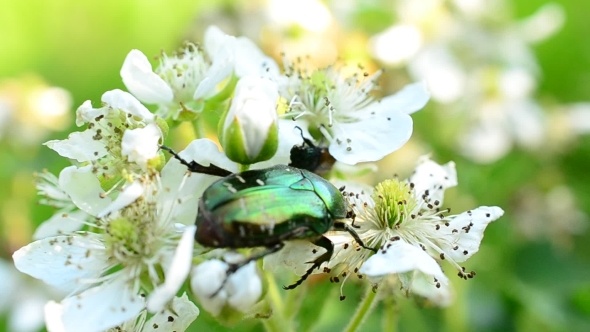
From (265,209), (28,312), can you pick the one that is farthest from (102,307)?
(28,312)

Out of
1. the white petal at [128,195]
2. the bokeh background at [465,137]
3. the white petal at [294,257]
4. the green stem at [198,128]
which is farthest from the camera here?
the bokeh background at [465,137]

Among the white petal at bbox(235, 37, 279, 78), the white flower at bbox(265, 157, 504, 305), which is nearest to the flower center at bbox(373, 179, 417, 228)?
the white flower at bbox(265, 157, 504, 305)

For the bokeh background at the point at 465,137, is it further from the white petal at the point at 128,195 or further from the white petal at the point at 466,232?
the white petal at the point at 128,195

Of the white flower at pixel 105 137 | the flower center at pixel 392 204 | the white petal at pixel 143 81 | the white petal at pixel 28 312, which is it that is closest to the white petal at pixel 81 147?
the white flower at pixel 105 137

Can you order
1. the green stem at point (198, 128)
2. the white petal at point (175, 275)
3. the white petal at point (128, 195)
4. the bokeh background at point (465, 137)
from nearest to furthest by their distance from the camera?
1. the white petal at point (175, 275)
2. the white petal at point (128, 195)
3. the green stem at point (198, 128)
4. the bokeh background at point (465, 137)

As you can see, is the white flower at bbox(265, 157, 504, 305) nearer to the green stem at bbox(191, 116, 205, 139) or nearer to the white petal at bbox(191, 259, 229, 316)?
the white petal at bbox(191, 259, 229, 316)

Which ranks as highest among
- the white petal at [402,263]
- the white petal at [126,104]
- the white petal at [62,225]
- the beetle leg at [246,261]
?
the white petal at [126,104]

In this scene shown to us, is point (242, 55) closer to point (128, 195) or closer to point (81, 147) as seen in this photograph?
point (81, 147)
